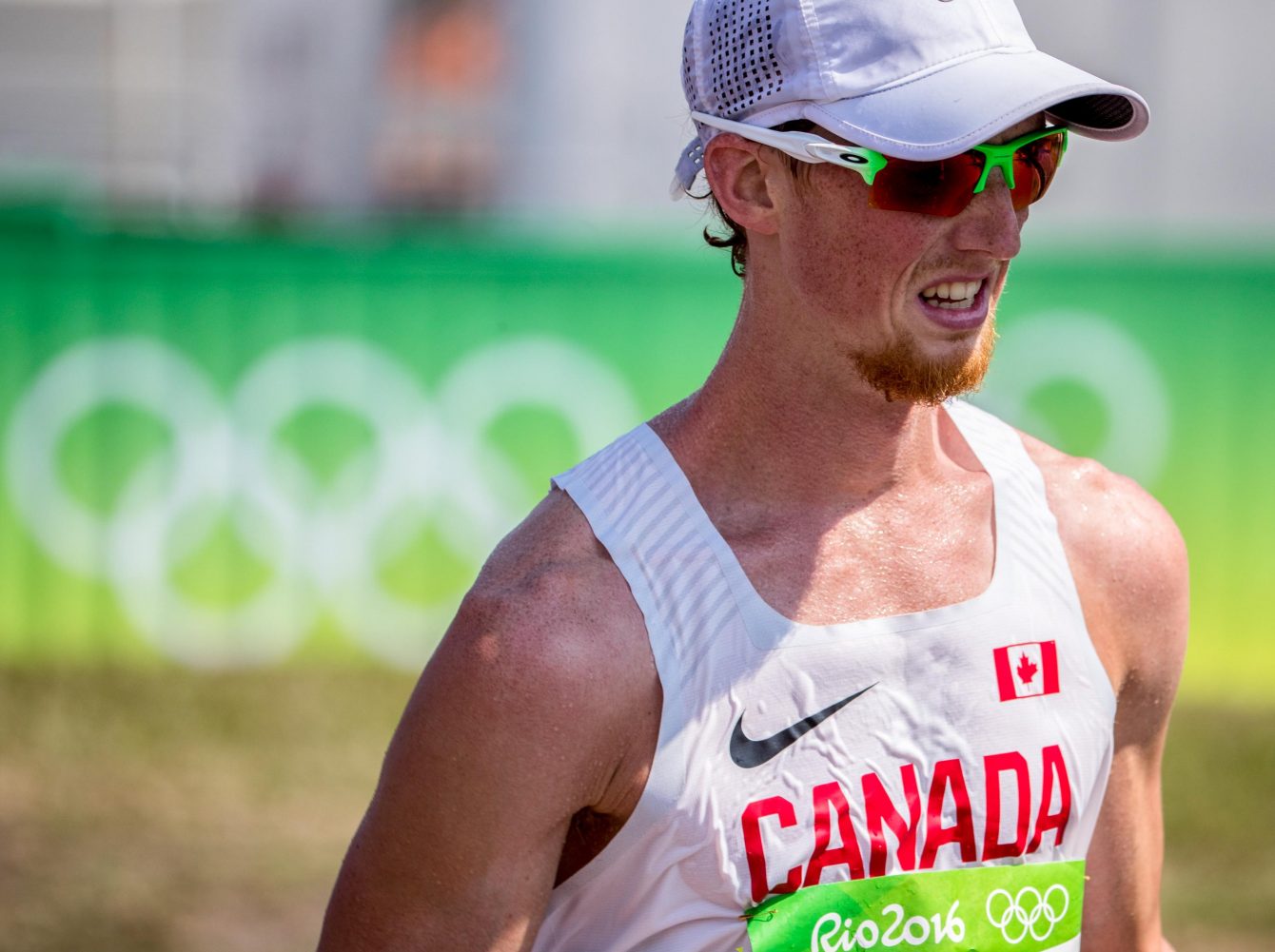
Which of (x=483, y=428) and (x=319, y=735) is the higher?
(x=483, y=428)

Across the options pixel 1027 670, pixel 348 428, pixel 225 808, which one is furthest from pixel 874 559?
pixel 348 428

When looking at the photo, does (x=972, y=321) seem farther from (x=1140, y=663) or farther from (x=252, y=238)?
(x=252, y=238)

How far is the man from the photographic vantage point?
203cm

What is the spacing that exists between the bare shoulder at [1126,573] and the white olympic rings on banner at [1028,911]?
33 centimetres

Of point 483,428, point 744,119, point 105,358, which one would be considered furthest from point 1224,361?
point 744,119

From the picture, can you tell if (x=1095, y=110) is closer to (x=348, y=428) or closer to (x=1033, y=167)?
(x=1033, y=167)

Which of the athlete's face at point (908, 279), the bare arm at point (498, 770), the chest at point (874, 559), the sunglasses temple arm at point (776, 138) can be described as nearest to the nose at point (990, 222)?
the athlete's face at point (908, 279)

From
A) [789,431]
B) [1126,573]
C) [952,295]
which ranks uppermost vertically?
[952,295]

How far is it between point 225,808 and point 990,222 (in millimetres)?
4854

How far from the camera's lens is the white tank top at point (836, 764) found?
81.4 inches

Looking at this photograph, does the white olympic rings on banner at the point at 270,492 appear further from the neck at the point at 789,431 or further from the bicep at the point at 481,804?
the bicep at the point at 481,804

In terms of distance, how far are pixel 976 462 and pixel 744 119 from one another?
645 mm

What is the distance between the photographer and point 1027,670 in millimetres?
2248

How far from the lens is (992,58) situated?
2.14 m
